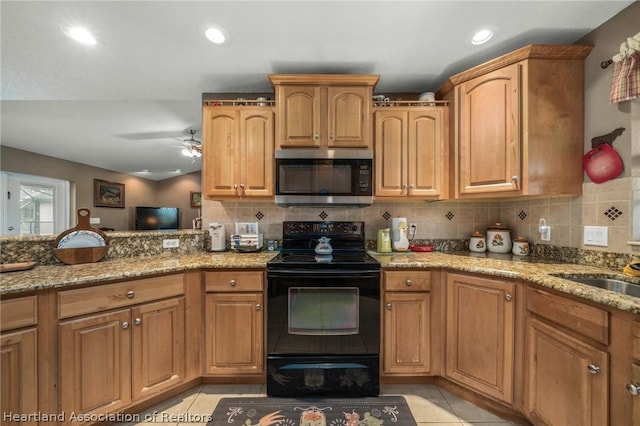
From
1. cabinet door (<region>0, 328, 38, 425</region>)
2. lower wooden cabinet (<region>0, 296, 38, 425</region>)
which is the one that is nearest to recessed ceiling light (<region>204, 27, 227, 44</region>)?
lower wooden cabinet (<region>0, 296, 38, 425</region>)

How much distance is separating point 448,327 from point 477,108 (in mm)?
1632

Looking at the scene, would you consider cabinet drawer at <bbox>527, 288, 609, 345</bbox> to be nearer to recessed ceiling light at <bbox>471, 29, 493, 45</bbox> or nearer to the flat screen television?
recessed ceiling light at <bbox>471, 29, 493, 45</bbox>

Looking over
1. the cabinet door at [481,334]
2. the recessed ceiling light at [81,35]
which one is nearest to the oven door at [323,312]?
the cabinet door at [481,334]

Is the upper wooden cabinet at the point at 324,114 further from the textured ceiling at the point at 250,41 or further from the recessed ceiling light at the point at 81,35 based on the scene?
the recessed ceiling light at the point at 81,35

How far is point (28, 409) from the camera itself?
1170 mm

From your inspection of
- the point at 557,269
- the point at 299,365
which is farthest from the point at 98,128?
the point at 557,269

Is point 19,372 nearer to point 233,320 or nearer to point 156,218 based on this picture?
point 233,320

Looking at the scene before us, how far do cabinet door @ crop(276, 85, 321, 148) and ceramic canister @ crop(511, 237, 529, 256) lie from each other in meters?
1.85

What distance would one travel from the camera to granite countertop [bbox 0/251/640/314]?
1.10 metres

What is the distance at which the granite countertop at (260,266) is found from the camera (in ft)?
3.60

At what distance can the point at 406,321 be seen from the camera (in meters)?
1.69

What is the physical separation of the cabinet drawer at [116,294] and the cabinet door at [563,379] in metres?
2.16

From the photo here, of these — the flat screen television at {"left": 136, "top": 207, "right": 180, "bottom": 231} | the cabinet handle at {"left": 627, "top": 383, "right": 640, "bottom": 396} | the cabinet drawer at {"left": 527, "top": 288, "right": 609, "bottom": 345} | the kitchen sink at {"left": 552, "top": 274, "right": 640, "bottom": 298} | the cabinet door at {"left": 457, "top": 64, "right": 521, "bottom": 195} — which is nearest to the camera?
the cabinet handle at {"left": 627, "top": 383, "right": 640, "bottom": 396}

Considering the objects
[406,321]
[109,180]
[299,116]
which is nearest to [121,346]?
[406,321]
